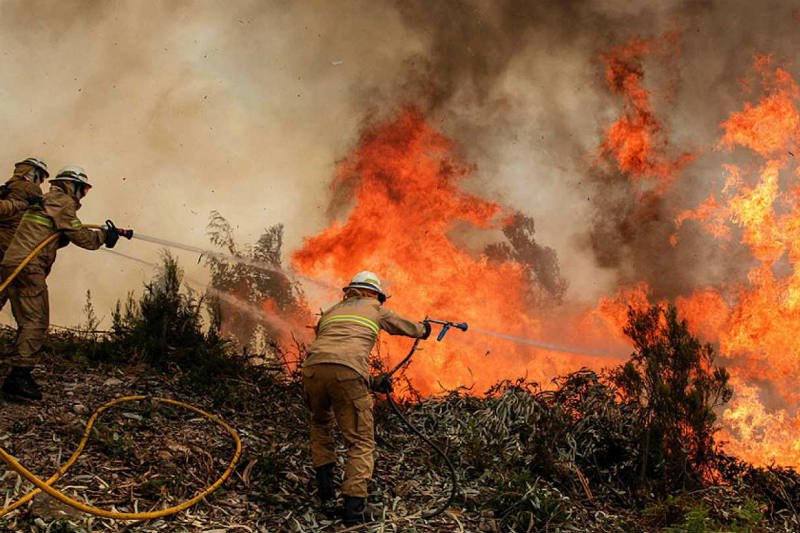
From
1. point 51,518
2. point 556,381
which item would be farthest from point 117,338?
point 556,381

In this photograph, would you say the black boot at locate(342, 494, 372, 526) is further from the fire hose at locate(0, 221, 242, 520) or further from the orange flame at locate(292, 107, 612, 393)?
the orange flame at locate(292, 107, 612, 393)

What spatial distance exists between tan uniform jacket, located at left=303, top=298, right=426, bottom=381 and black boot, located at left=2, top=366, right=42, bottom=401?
116 inches

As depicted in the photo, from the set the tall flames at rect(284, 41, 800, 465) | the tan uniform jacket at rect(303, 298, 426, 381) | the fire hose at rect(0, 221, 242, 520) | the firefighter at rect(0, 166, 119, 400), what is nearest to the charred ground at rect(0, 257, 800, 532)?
the fire hose at rect(0, 221, 242, 520)

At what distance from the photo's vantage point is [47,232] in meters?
6.32

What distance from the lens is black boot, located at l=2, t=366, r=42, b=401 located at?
6.00 metres

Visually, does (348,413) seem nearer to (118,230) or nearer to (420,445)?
(420,445)

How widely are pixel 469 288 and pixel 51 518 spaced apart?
354 inches

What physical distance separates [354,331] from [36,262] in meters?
3.43

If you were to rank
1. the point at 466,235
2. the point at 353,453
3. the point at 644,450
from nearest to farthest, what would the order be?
the point at 353,453, the point at 644,450, the point at 466,235

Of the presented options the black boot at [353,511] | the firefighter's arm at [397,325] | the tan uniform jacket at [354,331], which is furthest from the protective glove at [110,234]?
the black boot at [353,511]

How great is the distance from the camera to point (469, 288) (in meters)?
12.4

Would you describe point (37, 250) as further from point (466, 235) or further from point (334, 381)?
point (466, 235)

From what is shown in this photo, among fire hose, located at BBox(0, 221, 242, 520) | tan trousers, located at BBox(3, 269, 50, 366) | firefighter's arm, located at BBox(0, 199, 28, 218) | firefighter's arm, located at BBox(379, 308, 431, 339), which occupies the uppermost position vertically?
firefighter's arm, located at BBox(0, 199, 28, 218)

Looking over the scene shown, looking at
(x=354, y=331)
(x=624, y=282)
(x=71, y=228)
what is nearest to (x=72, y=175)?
(x=71, y=228)
